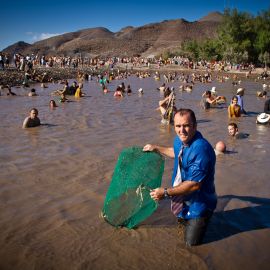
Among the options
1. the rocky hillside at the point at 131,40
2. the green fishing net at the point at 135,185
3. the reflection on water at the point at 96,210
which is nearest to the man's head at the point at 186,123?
the green fishing net at the point at 135,185

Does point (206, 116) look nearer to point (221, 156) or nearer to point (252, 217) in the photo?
point (221, 156)

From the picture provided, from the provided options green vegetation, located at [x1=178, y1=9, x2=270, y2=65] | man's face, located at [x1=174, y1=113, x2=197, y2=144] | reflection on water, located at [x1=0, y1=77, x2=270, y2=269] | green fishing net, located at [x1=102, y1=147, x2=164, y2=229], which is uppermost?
green vegetation, located at [x1=178, y1=9, x2=270, y2=65]

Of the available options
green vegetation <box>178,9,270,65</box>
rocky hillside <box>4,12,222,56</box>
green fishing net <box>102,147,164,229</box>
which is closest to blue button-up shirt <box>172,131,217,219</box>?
green fishing net <box>102,147,164,229</box>

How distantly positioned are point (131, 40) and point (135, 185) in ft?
351

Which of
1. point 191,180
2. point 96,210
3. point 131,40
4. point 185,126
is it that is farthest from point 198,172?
point 131,40

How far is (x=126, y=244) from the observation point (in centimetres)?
386

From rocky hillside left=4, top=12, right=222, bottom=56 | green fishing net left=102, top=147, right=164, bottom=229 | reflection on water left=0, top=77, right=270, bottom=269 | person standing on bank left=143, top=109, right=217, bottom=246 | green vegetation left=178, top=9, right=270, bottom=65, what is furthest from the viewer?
rocky hillside left=4, top=12, right=222, bottom=56

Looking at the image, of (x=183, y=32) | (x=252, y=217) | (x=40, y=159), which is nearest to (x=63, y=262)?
(x=252, y=217)

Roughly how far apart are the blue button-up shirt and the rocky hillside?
79315 mm

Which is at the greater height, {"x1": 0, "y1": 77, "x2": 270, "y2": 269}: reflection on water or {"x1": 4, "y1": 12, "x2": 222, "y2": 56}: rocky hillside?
{"x1": 4, "y1": 12, "x2": 222, "y2": 56}: rocky hillside

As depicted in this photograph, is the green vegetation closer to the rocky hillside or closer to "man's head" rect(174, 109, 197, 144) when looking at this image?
the rocky hillside

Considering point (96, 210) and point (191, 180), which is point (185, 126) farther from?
point (96, 210)

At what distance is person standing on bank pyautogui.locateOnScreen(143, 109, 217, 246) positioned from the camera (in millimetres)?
3457

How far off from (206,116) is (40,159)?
7.63 metres
